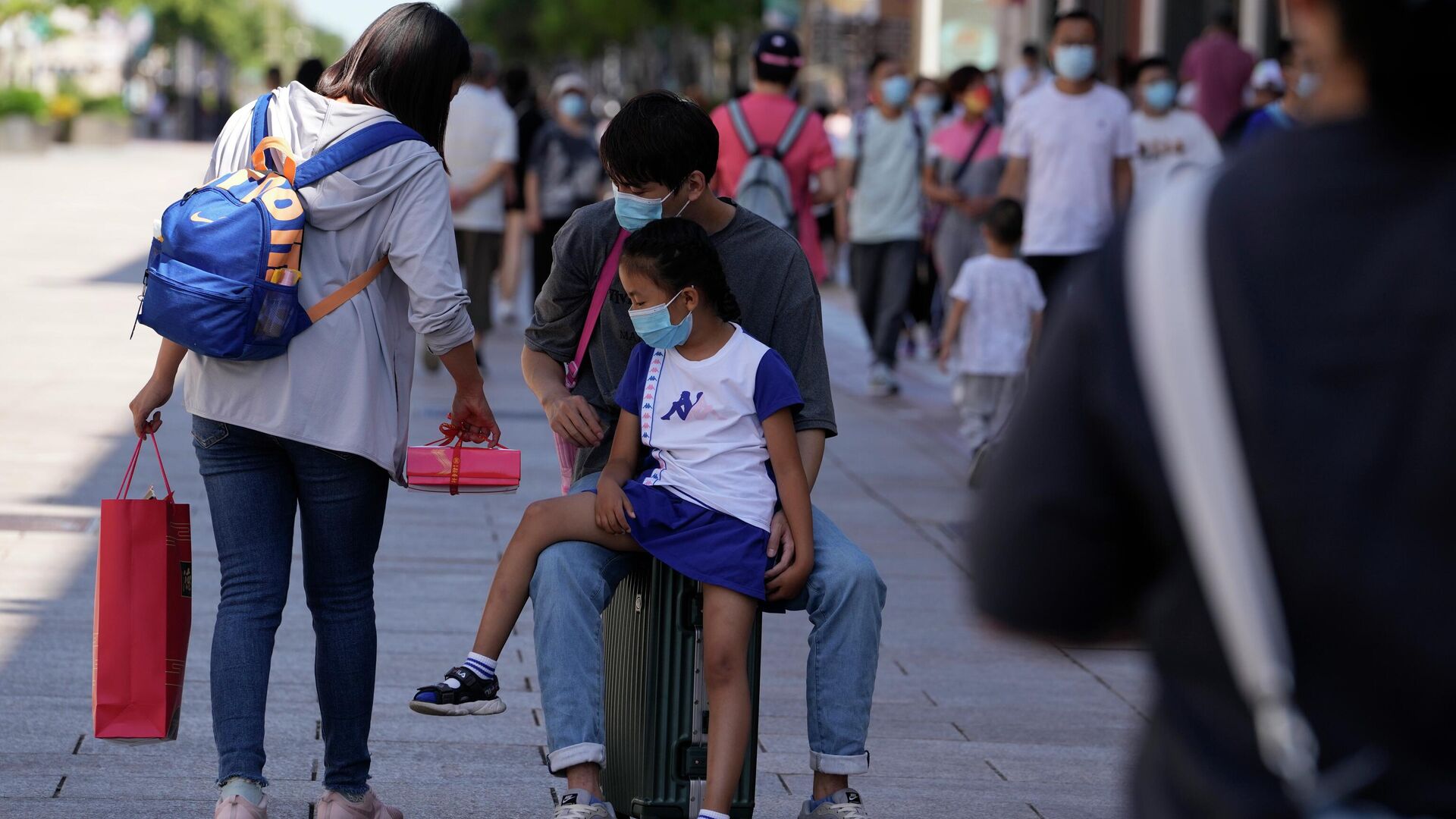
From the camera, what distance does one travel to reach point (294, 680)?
5.21 metres

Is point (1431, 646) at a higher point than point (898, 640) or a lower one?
higher

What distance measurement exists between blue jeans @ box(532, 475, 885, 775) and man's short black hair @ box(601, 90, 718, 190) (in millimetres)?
738

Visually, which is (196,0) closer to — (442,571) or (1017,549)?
(442,571)

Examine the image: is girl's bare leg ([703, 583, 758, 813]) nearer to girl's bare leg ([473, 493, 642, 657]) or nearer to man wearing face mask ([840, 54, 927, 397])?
girl's bare leg ([473, 493, 642, 657])

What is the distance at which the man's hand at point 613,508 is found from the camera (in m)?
3.64

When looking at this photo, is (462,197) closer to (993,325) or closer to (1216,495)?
(993,325)

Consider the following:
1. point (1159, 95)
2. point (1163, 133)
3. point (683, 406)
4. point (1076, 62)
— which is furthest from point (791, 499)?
point (1159, 95)

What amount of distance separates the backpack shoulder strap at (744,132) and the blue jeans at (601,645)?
5.60m

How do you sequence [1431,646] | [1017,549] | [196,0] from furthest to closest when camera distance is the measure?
1. [196,0]
2. [1017,549]
3. [1431,646]

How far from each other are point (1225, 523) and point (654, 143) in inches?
97.3

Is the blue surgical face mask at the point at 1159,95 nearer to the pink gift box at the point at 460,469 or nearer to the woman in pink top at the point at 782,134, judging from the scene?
the woman in pink top at the point at 782,134

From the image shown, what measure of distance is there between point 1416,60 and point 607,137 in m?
2.52

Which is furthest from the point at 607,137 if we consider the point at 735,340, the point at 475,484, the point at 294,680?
the point at 294,680

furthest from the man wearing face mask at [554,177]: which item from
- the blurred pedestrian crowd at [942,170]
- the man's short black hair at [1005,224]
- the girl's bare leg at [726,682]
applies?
the girl's bare leg at [726,682]
